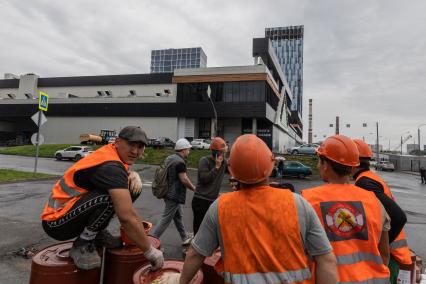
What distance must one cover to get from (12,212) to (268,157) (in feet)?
24.2

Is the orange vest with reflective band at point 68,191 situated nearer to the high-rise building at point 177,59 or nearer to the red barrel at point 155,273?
the red barrel at point 155,273

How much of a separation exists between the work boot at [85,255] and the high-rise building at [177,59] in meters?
105

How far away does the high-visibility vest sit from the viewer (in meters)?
1.63

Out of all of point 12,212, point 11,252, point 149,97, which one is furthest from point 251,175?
point 149,97

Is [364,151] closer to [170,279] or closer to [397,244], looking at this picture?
[397,244]

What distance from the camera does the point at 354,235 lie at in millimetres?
1650

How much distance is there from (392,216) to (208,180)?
2.34m

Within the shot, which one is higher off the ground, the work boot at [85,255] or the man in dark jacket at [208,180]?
the man in dark jacket at [208,180]

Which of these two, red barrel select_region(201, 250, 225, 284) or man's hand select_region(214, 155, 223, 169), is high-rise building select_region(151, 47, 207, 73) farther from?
red barrel select_region(201, 250, 225, 284)

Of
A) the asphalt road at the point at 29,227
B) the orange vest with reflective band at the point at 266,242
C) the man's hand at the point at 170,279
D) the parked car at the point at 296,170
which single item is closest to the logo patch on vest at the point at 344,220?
the orange vest with reflective band at the point at 266,242

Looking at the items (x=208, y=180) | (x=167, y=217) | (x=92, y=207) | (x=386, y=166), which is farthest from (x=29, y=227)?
(x=386, y=166)

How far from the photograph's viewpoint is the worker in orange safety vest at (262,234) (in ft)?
4.38

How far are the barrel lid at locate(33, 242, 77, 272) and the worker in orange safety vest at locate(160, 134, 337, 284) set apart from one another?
3.13 ft

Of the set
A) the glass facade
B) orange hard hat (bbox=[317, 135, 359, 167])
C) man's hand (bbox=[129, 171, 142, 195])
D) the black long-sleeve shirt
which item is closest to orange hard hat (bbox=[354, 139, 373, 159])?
the black long-sleeve shirt
